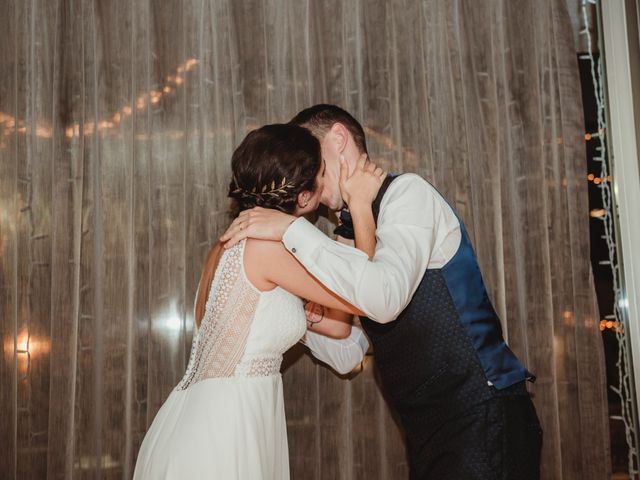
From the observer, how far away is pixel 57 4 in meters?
2.53

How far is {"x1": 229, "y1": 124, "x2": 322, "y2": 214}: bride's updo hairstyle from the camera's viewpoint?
1.66 metres

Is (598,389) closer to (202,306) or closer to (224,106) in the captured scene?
(202,306)

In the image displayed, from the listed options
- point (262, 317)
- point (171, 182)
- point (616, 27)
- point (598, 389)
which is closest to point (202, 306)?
point (262, 317)

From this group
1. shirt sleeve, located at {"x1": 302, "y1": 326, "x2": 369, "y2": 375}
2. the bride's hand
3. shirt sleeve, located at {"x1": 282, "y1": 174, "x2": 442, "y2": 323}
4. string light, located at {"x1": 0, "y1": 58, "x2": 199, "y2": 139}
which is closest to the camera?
shirt sleeve, located at {"x1": 282, "y1": 174, "x2": 442, "y2": 323}

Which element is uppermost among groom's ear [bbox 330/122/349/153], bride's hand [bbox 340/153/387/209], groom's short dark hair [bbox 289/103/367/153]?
groom's short dark hair [bbox 289/103/367/153]

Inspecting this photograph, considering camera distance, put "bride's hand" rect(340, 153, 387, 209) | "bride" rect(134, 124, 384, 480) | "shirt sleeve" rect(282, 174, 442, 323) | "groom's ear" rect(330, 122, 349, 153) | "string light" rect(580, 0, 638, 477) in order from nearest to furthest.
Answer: "shirt sleeve" rect(282, 174, 442, 323) < "bride" rect(134, 124, 384, 480) < "bride's hand" rect(340, 153, 387, 209) < "groom's ear" rect(330, 122, 349, 153) < "string light" rect(580, 0, 638, 477)

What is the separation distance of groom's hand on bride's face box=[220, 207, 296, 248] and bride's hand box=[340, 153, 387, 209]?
0.61 feet

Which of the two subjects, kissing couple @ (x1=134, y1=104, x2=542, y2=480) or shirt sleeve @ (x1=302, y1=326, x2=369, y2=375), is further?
shirt sleeve @ (x1=302, y1=326, x2=369, y2=375)

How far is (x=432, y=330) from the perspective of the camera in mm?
1520

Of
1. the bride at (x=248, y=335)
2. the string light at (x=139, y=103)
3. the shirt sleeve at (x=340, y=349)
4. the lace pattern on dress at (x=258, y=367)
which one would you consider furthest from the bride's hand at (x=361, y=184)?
the string light at (x=139, y=103)

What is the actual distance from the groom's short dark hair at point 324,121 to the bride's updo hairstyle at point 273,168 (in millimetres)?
164

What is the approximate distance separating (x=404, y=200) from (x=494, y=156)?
98 centimetres

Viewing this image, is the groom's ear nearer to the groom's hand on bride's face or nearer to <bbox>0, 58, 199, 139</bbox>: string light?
the groom's hand on bride's face

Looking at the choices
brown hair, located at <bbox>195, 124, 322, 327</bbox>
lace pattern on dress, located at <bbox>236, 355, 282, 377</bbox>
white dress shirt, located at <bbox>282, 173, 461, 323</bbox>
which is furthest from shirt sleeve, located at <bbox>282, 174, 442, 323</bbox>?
lace pattern on dress, located at <bbox>236, 355, 282, 377</bbox>
